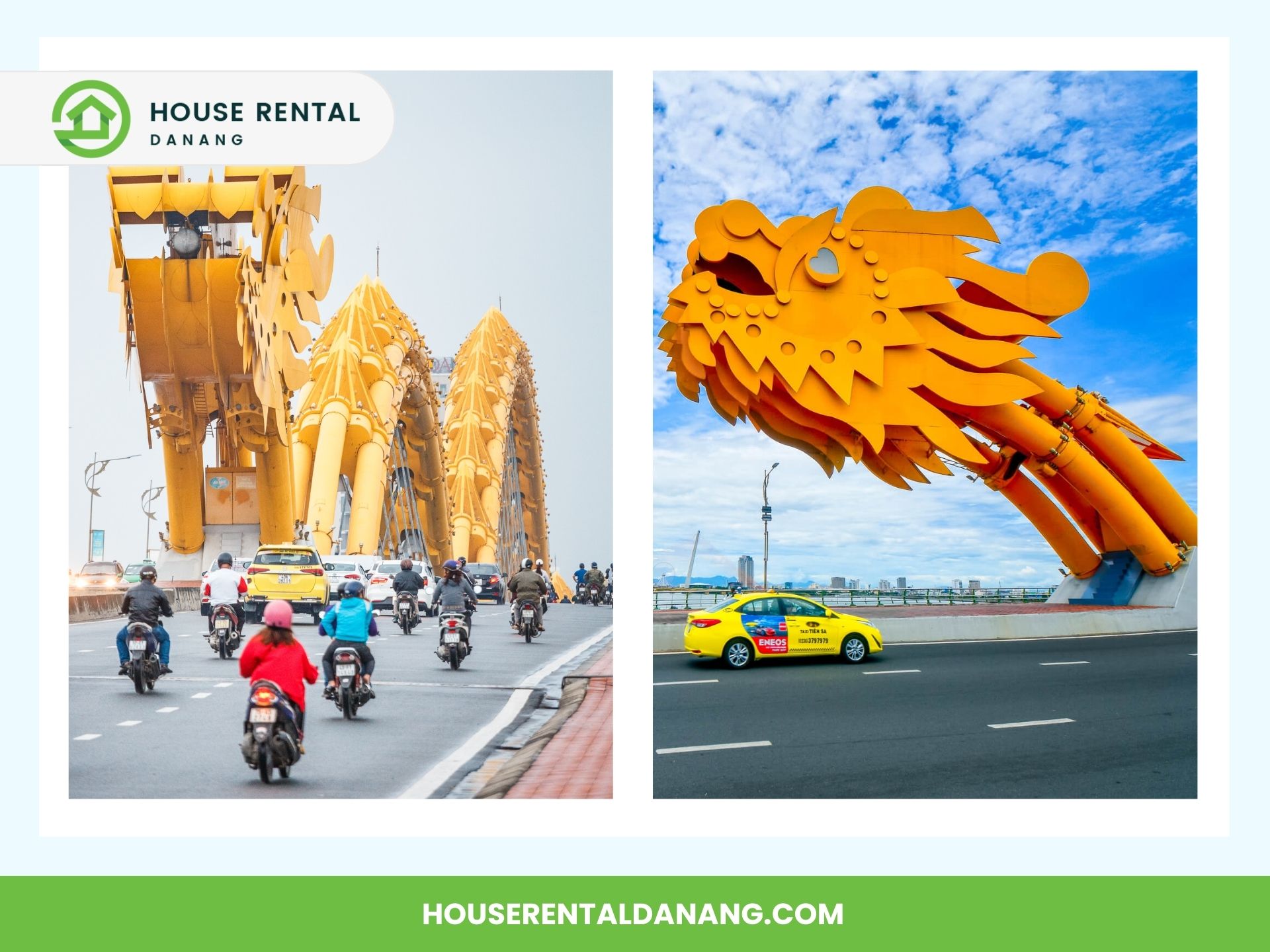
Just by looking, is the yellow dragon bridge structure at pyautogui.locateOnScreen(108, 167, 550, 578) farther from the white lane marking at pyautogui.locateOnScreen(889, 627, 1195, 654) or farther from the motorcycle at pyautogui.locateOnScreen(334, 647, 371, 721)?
the white lane marking at pyautogui.locateOnScreen(889, 627, 1195, 654)

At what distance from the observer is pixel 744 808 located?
25.8 feet

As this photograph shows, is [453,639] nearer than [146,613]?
No

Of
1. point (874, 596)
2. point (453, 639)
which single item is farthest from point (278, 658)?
point (874, 596)

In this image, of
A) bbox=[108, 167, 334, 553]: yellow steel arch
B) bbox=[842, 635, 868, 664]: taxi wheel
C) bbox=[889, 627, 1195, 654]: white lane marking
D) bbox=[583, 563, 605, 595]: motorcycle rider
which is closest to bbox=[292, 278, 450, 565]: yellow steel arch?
bbox=[108, 167, 334, 553]: yellow steel arch

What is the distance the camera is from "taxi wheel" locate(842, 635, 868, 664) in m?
12.3

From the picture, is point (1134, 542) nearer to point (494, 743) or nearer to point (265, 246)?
point (494, 743)

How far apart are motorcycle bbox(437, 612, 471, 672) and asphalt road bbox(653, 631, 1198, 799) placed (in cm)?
207

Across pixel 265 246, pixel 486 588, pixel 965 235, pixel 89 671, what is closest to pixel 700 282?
pixel 965 235

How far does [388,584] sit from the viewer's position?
13227mm

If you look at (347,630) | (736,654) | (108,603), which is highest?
(108,603)

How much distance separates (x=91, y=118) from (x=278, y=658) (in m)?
4.35

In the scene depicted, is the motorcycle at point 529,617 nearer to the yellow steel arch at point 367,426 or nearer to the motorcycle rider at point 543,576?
the motorcycle rider at point 543,576

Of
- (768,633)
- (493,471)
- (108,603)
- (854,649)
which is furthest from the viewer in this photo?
(493,471)

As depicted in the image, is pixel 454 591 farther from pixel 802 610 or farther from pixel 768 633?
pixel 802 610
